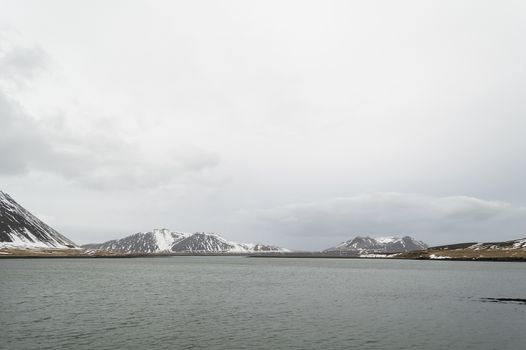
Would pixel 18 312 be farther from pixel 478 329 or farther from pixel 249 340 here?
pixel 478 329

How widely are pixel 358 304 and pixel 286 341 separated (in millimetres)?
35265

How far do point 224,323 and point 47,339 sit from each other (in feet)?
73.2

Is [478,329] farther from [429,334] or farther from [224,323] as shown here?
[224,323]

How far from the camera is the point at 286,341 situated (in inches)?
1796

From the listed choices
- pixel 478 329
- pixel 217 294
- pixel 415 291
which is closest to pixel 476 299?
pixel 415 291

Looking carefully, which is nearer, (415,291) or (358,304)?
(358,304)

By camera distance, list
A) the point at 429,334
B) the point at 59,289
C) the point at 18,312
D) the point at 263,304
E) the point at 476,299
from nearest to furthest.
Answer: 1. the point at 429,334
2. the point at 18,312
3. the point at 263,304
4. the point at 476,299
5. the point at 59,289

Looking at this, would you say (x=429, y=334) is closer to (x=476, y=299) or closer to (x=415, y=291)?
(x=476, y=299)

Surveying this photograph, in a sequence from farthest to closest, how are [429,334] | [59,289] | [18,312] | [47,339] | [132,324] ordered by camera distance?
[59,289]
[18,312]
[132,324]
[429,334]
[47,339]

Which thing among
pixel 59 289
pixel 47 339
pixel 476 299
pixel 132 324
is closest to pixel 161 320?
pixel 132 324

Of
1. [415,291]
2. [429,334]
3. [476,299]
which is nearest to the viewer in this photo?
[429,334]

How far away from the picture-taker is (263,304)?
74.8 meters

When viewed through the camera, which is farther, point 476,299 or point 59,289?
point 59,289

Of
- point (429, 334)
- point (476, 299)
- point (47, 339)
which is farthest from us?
point (476, 299)
